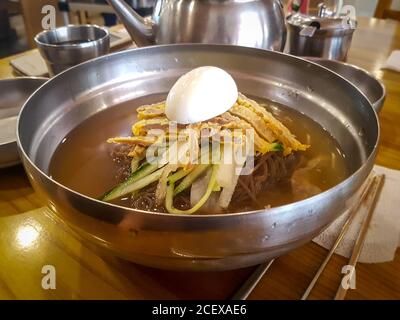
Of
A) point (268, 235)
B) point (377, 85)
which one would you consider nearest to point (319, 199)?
point (268, 235)

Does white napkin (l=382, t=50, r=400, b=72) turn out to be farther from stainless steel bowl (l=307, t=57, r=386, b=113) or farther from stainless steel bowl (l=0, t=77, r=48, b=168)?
stainless steel bowl (l=0, t=77, r=48, b=168)

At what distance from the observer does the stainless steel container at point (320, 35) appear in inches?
45.4

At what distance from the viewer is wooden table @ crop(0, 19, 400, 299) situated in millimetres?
519

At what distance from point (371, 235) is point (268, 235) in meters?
0.29

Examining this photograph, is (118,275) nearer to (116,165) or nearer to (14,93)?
(116,165)

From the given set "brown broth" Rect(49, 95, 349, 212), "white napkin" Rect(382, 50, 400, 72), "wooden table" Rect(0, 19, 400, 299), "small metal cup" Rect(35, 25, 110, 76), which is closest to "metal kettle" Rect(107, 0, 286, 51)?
"small metal cup" Rect(35, 25, 110, 76)

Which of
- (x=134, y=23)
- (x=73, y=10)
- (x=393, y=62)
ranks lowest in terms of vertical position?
(x=73, y=10)

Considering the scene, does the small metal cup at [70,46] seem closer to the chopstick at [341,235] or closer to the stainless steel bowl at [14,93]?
the stainless steel bowl at [14,93]

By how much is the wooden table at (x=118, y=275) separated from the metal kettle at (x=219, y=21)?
1.93ft

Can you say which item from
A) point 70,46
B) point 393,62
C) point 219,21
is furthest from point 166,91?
point 393,62

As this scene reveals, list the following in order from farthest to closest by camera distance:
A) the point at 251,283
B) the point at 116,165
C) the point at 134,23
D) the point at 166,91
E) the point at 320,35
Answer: the point at 320,35 → the point at 134,23 → the point at 166,91 → the point at 116,165 → the point at 251,283

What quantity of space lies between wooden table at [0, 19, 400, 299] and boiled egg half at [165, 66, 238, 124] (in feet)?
0.98

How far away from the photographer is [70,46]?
101 cm

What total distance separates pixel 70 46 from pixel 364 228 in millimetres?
868
